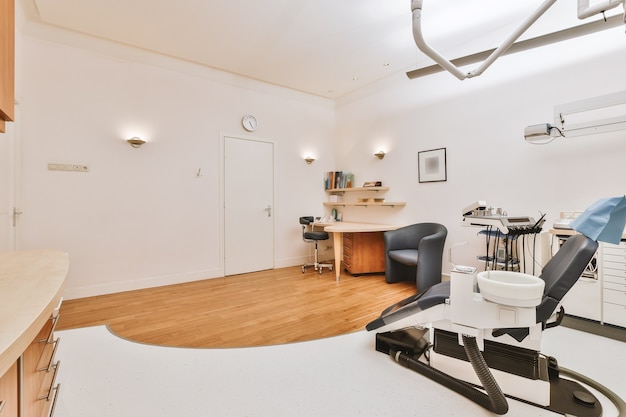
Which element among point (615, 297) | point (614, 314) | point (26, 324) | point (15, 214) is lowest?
point (614, 314)

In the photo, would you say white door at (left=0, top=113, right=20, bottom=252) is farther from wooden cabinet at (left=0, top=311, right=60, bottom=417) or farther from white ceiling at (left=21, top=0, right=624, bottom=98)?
wooden cabinet at (left=0, top=311, right=60, bottom=417)

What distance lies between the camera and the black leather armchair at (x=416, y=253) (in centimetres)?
354

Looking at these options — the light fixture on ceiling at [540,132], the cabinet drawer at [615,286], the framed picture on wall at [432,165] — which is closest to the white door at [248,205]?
the framed picture on wall at [432,165]

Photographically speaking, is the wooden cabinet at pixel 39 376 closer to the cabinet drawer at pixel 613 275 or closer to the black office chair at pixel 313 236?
the black office chair at pixel 313 236

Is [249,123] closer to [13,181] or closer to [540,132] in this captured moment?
[13,181]

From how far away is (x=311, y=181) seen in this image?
552 centimetres

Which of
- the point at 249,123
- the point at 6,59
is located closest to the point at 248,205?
the point at 249,123

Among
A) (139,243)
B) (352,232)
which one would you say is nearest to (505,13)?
(352,232)

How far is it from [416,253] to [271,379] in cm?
264

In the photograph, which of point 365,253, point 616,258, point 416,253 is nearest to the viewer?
point 616,258

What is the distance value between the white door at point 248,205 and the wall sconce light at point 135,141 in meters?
1.16

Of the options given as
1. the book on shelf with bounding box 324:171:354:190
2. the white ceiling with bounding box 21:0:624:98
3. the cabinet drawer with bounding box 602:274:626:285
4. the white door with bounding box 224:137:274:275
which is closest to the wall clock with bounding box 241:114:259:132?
the white door with bounding box 224:137:274:275

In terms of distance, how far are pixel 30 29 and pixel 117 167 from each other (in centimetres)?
169

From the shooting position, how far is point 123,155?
12.4ft
